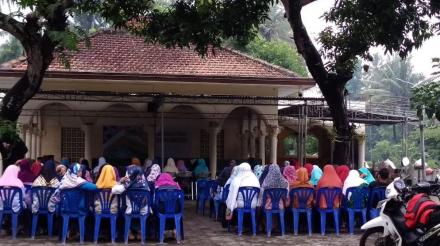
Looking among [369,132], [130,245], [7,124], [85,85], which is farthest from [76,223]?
[369,132]

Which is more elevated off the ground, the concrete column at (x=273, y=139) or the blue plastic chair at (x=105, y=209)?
the concrete column at (x=273, y=139)

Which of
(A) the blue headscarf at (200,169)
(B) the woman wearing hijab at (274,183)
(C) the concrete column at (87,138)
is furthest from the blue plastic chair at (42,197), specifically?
(C) the concrete column at (87,138)

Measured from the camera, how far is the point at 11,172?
30.3 feet

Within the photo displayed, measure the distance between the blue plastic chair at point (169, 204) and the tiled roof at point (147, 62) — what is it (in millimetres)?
7661

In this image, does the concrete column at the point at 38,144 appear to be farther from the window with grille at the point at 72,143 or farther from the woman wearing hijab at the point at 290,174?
the woman wearing hijab at the point at 290,174

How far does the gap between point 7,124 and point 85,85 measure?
7224 mm

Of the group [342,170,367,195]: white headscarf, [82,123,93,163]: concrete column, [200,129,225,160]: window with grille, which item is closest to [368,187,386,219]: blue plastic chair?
[342,170,367,195]: white headscarf

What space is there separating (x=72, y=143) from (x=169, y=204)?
1109 centimetres

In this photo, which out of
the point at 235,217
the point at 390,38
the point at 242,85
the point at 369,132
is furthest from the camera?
the point at 369,132

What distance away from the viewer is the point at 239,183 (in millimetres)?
9680

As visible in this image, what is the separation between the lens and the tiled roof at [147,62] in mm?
16359

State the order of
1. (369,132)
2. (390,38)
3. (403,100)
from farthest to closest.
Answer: (369,132), (403,100), (390,38)

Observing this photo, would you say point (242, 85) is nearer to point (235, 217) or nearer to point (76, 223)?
point (235, 217)

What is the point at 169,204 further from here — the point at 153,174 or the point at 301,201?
the point at 301,201
